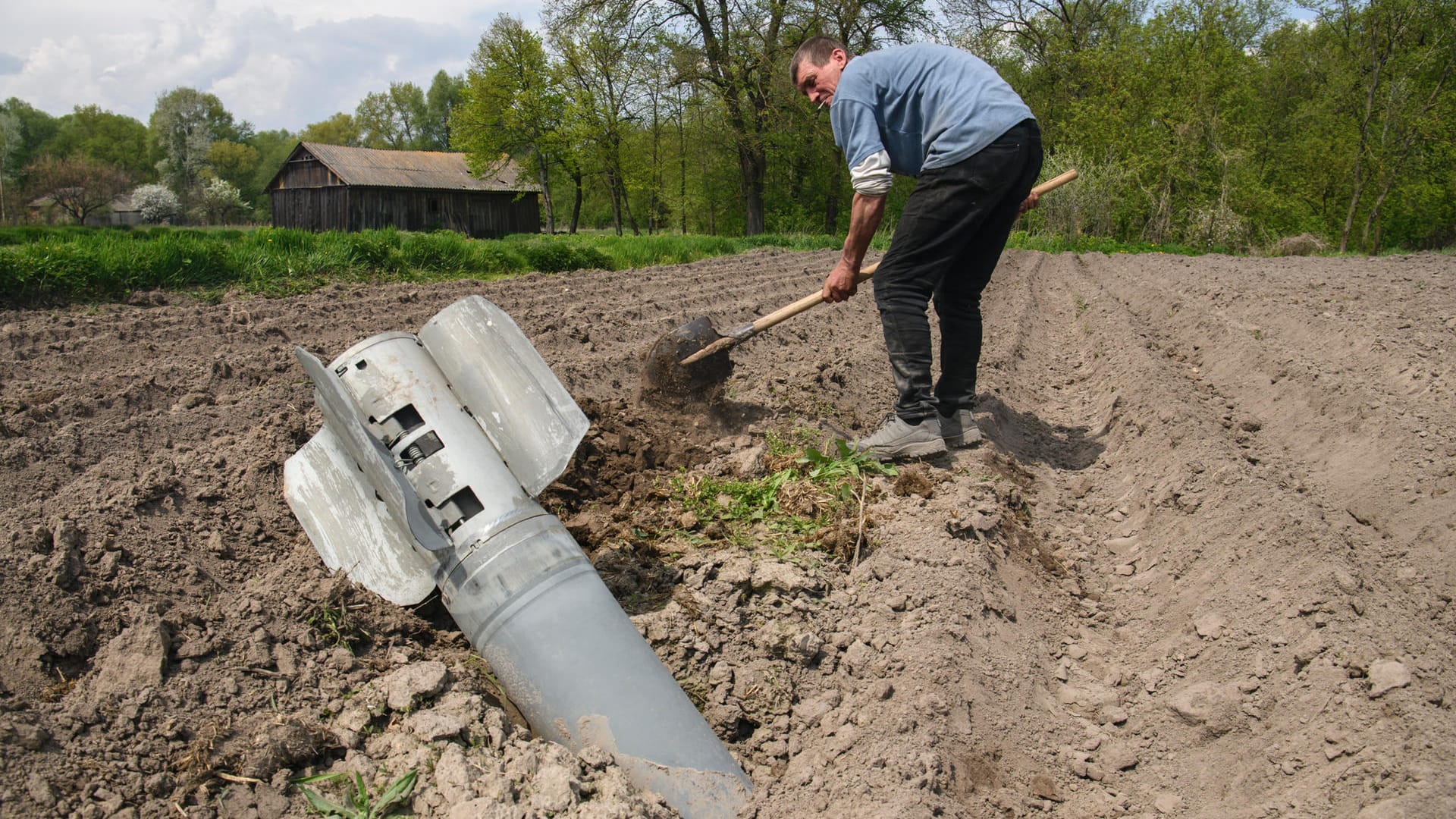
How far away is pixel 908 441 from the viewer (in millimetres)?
3820

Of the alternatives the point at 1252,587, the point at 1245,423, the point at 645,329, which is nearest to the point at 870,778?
the point at 1252,587

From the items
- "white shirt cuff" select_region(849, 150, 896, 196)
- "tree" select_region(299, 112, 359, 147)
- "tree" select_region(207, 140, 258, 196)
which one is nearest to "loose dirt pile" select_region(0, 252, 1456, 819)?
"white shirt cuff" select_region(849, 150, 896, 196)

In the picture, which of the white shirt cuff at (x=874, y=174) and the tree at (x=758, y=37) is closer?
the white shirt cuff at (x=874, y=174)

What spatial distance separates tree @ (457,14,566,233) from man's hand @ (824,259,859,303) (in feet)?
104

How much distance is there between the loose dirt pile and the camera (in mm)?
1927

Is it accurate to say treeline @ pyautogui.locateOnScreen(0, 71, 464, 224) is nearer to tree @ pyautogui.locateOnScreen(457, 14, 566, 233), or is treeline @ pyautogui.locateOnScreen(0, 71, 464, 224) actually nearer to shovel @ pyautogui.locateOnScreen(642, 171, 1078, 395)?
tree @ pyautogui.locateOnScreen(457, 14, 566, 233)

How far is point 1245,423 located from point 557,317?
4749mm

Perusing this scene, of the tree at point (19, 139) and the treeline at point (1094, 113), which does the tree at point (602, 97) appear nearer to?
the treeline at point (1094, 113)

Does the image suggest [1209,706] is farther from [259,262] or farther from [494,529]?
[259,262]

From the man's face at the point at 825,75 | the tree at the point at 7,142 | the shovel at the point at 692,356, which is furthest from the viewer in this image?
the tree at the point at 7,142

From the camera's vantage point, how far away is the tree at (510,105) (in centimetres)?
3381

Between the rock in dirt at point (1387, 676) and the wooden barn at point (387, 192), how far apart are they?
1448 inches

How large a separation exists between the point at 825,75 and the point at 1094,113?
2342 cm

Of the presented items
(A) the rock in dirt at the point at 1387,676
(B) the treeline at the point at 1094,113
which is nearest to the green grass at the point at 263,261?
(A) the rock in dirt at the point at 1387,676
